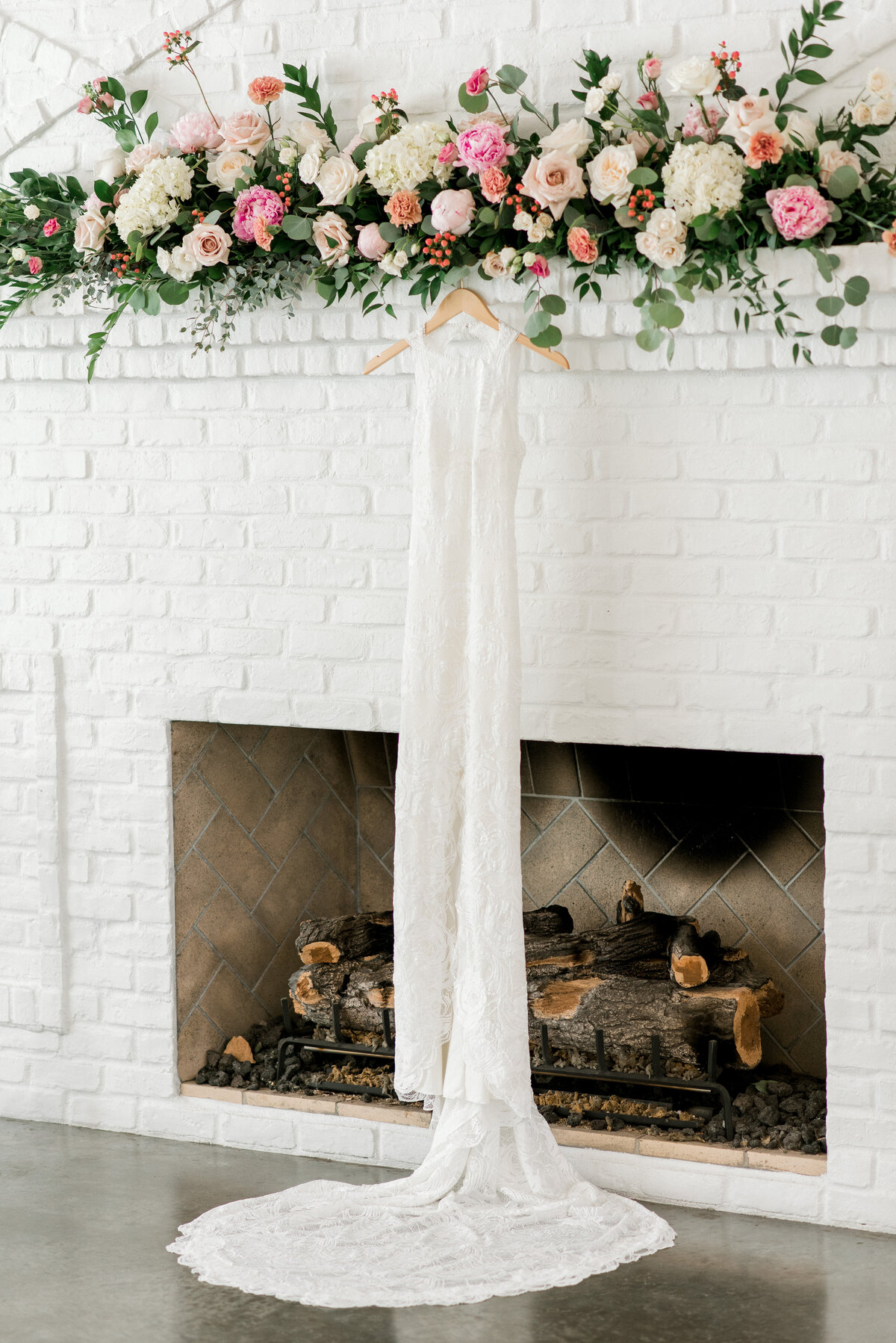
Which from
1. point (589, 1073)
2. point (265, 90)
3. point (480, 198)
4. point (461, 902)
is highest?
point (265, 90)

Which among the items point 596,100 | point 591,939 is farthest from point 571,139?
point 591,939

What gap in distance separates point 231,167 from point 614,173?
81 cm

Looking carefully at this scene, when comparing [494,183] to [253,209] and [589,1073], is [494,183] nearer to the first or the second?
[253,209]

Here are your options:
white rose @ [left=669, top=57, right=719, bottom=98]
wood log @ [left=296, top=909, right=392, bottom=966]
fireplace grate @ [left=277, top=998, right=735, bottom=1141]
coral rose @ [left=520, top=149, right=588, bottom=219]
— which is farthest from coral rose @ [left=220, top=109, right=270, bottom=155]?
fireplace grate @ [left=277, top=998, right=735, bottom=1141]

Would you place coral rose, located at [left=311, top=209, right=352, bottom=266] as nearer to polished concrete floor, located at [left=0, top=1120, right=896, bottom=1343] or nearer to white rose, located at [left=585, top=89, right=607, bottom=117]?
white rose, located at [left=585, top=89, right=607, bottom=117]

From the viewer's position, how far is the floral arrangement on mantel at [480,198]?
2812mm

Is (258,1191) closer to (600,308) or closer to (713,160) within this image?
(600,308)

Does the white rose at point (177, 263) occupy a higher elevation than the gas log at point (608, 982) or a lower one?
higher

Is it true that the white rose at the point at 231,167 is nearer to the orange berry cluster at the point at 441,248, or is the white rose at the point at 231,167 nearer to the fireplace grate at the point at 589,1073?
the orange berry cluster at the point at 441,248

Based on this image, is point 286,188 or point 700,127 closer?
point 700,127

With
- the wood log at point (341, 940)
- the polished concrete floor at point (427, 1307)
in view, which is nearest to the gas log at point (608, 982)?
the wood log at point (341, 940)

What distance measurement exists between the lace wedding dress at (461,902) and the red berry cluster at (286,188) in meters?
0.38

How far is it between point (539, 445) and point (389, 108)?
0.72m

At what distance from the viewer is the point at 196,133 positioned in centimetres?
325
